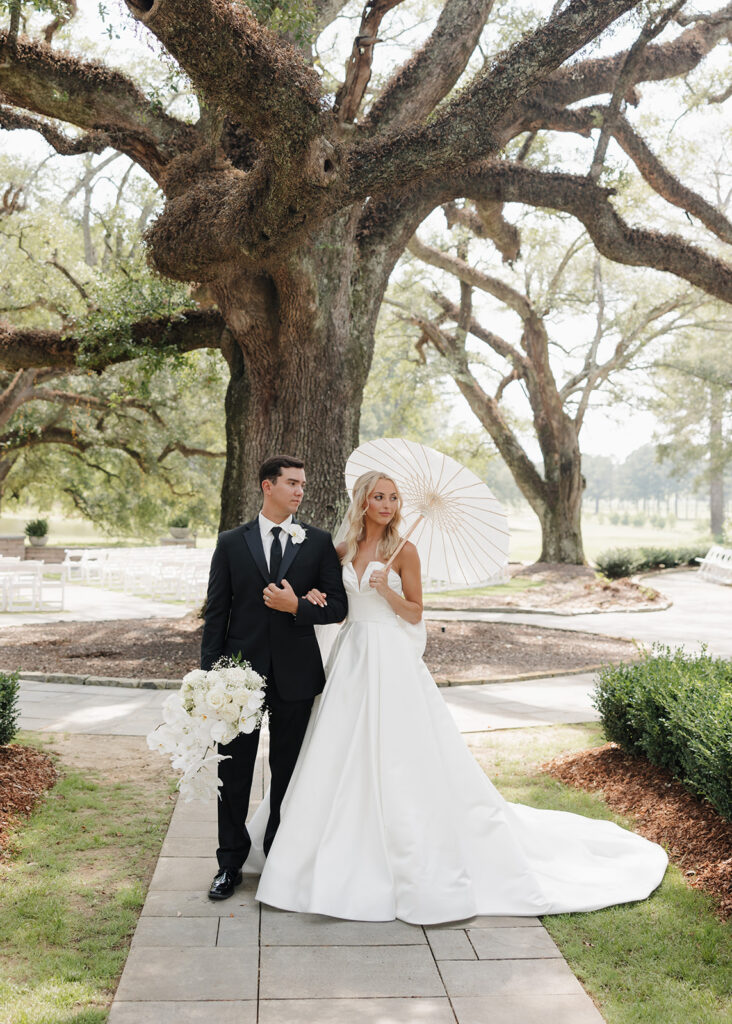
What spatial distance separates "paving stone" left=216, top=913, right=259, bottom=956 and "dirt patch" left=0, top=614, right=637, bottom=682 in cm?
576

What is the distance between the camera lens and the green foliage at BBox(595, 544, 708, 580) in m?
24.4

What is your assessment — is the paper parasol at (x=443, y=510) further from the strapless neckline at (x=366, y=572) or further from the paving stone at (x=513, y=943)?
→ the paving stone at (x=513, y=943)

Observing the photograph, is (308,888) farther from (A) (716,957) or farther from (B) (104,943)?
(A) (716,957)

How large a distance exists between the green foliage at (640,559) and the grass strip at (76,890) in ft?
64.1

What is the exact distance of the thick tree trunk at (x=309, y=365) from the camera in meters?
10.3

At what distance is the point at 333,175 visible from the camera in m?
7.47

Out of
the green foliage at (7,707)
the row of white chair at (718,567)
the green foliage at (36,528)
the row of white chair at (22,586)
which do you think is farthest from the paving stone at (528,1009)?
the green foliage at (36,528)

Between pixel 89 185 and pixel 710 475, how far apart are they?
2768 cm

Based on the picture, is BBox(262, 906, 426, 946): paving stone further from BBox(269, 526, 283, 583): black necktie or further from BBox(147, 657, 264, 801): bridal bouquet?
BBox(269, 526, 283, 583): black necktie

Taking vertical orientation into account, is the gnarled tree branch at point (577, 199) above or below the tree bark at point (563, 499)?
Result: above

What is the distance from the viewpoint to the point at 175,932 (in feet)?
12.5

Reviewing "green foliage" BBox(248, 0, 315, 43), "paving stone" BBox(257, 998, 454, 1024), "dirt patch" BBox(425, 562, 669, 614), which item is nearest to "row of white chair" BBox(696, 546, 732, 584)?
"dirt patch" BBox(425, 562, 669, 614)

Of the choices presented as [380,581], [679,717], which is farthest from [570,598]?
[380,581]

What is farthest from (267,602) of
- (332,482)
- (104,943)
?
(332,482)
